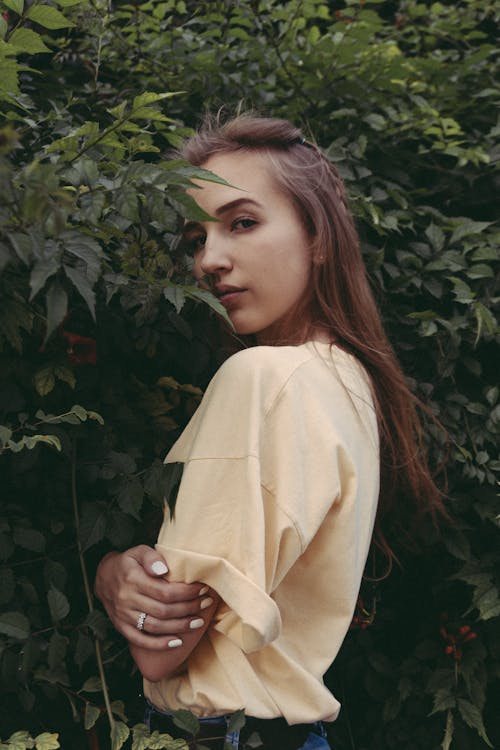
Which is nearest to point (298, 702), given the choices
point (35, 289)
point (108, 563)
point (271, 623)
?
point (271, 623)

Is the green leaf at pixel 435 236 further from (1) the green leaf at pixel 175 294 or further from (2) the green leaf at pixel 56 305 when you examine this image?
(2) the green leaf at pixel 56 305

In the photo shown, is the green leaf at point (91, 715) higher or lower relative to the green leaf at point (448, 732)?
higher

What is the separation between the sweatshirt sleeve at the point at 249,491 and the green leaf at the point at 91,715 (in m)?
0.28

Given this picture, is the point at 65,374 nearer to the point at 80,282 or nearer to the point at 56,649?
the point at 80,282

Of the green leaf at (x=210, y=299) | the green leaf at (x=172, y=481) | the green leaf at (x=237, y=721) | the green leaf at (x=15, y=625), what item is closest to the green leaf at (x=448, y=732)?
the green leaf at (x=237, y=721)

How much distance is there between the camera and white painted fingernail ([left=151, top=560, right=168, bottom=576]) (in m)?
1.41

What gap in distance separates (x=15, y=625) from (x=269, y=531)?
1.57 feet

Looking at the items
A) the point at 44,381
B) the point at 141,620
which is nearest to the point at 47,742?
the point at 141,620

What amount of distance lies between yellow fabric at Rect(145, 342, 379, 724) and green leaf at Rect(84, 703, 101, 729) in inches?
5.4

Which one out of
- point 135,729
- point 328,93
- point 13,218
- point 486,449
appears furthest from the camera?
point 328,93

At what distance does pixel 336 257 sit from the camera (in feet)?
6.01

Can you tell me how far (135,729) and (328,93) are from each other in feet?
6.04

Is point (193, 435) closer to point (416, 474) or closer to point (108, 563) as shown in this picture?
point (108, 563)

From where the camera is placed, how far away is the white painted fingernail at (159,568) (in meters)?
1.41
